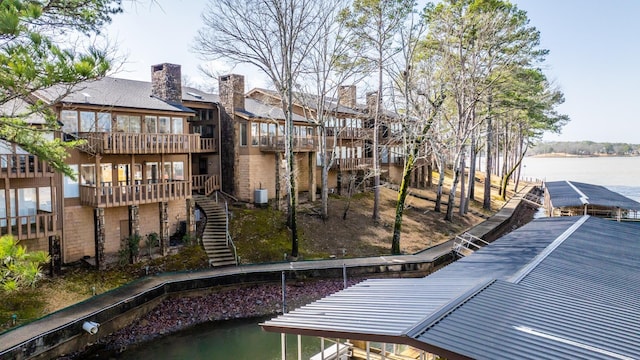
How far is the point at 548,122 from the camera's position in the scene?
41688 millimetres

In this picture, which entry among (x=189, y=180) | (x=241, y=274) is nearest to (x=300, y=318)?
(x=241, y=274)

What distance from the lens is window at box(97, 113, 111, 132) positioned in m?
18.3

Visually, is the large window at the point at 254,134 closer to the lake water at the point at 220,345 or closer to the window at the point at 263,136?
the window at the point at 263,136

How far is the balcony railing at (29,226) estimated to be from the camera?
15.0 meters

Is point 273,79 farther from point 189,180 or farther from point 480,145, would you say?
point 480,145

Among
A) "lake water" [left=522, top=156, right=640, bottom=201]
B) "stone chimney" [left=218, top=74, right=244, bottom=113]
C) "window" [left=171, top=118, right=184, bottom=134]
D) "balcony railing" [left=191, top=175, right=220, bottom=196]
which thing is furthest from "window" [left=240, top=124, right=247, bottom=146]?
"lake water" [left=522, top=156, right=640, bottom=201]

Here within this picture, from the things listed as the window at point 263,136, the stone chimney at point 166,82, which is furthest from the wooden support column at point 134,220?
the window at point 263,136

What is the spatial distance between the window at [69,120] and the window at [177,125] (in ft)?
15.2

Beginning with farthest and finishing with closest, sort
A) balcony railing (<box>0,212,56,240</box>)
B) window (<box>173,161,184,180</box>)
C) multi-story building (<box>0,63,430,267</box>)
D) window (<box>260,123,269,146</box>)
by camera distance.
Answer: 1. window (<box>260,123,269,146</box>)
2. window (<box>173,161,184,180</box>)
3. multi-story building (<box>0,63,430,267</box>)
4. balcony railing (<box>0,212,56,240</box>)

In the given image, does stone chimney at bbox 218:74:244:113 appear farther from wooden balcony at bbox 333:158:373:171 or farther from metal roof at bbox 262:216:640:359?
metal roof at bbox 262:216:640:359

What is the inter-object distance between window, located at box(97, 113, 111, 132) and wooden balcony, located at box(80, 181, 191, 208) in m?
2.61

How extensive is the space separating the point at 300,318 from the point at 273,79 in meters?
15.4

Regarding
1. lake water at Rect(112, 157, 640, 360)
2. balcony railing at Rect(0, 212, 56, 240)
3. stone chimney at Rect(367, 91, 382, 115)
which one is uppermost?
stone chimney at Rect(367, 91, 382, 115)

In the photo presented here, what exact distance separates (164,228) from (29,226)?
17.6 feet
